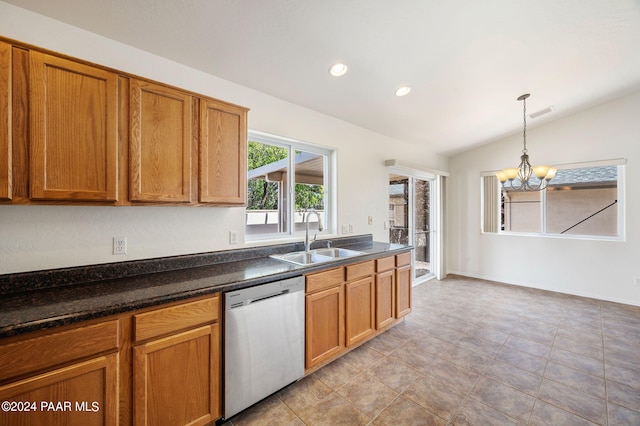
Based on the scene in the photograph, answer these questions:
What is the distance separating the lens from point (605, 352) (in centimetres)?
246

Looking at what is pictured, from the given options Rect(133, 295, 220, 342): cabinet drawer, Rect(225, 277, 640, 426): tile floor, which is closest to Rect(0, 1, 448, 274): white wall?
Rect(133, 295, 220, 342): cabinet drawer

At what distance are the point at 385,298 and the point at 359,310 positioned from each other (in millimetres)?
436

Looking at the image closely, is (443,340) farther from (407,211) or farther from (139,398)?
(139,398)

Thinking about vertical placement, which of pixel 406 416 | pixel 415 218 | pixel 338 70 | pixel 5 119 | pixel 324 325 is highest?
pixel 338 70

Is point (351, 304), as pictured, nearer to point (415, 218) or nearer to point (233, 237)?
point (233, 237)

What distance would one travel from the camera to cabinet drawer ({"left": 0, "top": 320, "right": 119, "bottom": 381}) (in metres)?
1.01

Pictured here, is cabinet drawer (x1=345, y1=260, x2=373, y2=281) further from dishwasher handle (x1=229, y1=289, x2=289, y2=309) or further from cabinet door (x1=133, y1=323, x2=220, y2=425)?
cabinet door (x1=133, y1=323, x2=220, y2=425)

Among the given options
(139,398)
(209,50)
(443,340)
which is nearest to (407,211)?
(443,340)

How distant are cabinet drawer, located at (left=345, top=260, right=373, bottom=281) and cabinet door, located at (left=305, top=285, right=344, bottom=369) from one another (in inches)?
5.8

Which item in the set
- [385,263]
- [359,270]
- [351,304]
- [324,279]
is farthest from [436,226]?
[324,279]

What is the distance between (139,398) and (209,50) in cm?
221

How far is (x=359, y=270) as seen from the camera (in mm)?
2465

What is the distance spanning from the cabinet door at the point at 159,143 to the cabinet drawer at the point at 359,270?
145 cm

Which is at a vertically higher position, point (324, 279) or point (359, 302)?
point (324, 279)
